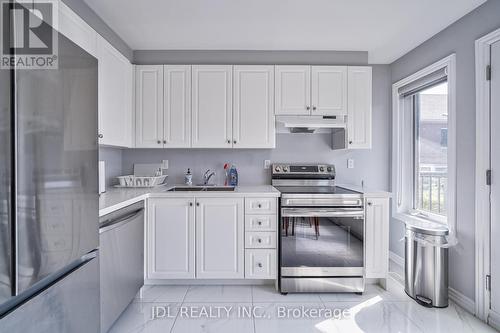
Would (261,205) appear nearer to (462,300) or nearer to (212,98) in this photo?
(212,98)

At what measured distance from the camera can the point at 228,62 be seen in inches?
110

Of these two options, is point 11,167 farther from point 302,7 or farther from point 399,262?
point 399,262

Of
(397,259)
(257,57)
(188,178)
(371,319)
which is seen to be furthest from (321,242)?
(257,57)

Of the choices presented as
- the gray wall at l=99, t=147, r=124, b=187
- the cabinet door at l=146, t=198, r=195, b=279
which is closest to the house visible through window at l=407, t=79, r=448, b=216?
the cabinet door at l=146, t=198, r=195, b=279

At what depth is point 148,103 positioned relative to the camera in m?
2.69

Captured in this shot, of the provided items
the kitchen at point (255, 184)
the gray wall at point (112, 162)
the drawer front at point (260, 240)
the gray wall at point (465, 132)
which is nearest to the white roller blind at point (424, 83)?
the kitchen at point (255, 184)

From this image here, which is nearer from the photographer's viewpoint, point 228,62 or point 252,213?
point 252,213

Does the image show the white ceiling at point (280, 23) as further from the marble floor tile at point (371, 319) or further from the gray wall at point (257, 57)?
the marble floor tile at point (371, 319)

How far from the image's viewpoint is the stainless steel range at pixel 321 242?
7.57 feet

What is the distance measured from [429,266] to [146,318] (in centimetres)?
232

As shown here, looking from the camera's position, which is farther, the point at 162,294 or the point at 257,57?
the point at 257,57

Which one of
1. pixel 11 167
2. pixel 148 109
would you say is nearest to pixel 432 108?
pixel 148 109

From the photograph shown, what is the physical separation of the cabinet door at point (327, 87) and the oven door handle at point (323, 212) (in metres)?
1.05

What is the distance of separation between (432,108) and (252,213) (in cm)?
218
